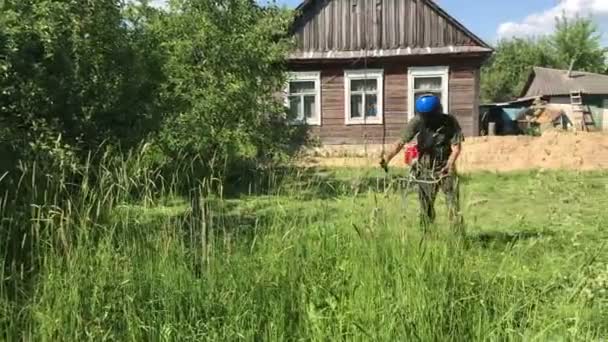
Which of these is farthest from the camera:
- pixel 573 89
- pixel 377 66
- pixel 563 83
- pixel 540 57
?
pixel 540 57

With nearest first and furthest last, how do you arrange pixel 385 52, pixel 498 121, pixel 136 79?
1. pixel 136 79
2. pixel 385 52
3. pixel 498 121

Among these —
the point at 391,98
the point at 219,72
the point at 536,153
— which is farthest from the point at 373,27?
the point at 219,72

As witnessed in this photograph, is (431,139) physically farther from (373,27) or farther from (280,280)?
(373,27)

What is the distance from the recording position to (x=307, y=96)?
2322cm

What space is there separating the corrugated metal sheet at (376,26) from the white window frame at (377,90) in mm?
831

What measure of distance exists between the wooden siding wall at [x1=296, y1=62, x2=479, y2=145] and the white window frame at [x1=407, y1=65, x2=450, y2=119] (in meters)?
0.12

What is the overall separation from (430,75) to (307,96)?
431 cm

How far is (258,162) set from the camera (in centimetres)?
1251

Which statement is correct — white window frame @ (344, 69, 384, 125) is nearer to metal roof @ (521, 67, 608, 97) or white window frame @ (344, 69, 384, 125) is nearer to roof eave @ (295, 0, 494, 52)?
roof eave @ (295, 0, 494, 52)

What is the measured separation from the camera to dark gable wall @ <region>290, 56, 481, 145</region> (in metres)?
21.9

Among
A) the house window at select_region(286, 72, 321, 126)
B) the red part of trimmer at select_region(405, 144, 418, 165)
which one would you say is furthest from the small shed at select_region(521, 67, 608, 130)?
the red part of trimmer at select_region(405, 144, 418, 165)

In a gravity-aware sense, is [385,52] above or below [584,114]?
above

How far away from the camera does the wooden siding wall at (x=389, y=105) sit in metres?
21.9

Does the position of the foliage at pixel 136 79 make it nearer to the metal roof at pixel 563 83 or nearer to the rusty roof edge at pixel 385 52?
the rusty roof edge at pixel 385 52
